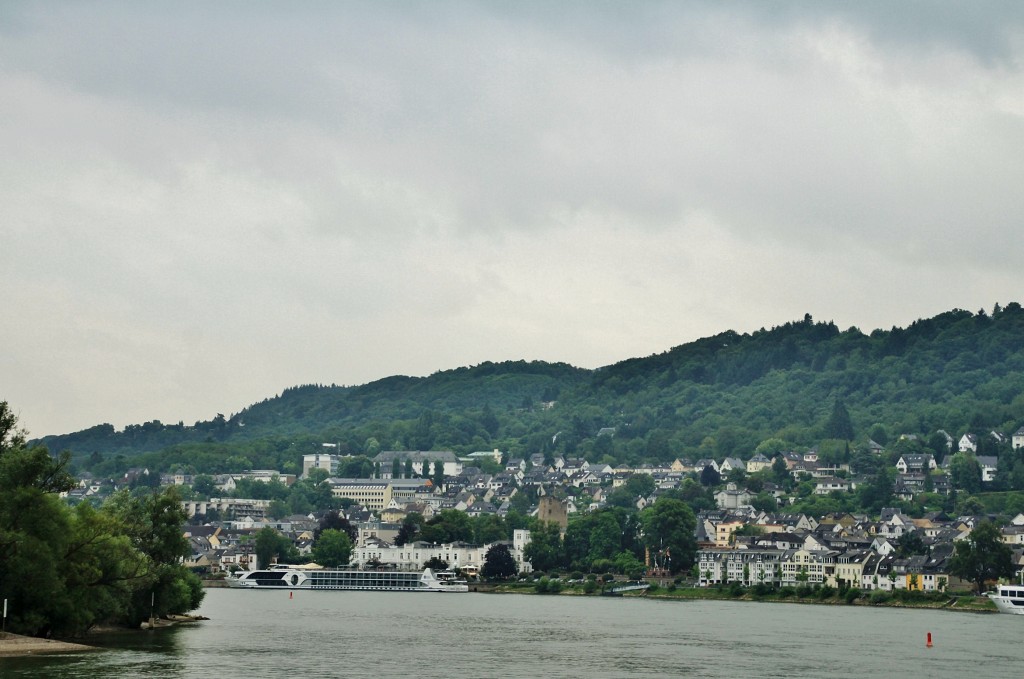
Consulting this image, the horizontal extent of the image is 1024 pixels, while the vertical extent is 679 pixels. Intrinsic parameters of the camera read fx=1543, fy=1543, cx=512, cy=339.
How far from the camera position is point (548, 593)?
156 meters

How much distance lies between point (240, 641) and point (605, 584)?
267 feet

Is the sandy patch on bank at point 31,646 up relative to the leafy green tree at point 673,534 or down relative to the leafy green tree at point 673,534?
down

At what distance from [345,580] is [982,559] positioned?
71.9 metres

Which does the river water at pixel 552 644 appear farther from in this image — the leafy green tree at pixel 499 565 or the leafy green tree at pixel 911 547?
the leafy green tree at pixel 499 565

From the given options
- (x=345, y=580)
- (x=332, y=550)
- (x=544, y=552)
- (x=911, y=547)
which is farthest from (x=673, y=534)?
(x=332, y=550)

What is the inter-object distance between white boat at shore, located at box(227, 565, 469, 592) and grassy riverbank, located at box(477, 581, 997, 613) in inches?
411

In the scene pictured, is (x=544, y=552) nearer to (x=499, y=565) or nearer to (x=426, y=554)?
(x=499, y=565)

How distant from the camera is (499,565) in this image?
169m

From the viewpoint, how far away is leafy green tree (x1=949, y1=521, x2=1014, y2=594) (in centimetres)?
13462

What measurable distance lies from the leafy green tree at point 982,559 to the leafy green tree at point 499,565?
50.7 metres

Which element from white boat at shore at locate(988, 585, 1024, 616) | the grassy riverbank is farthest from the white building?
white boat at shore at locate(988, 585, 1024, 616)

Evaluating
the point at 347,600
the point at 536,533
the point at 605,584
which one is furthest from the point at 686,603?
the point at 536,533

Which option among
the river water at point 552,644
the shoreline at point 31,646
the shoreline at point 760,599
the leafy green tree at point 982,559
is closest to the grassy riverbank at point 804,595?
the shoreline at point 760,599

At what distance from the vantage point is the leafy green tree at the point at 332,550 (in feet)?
608
